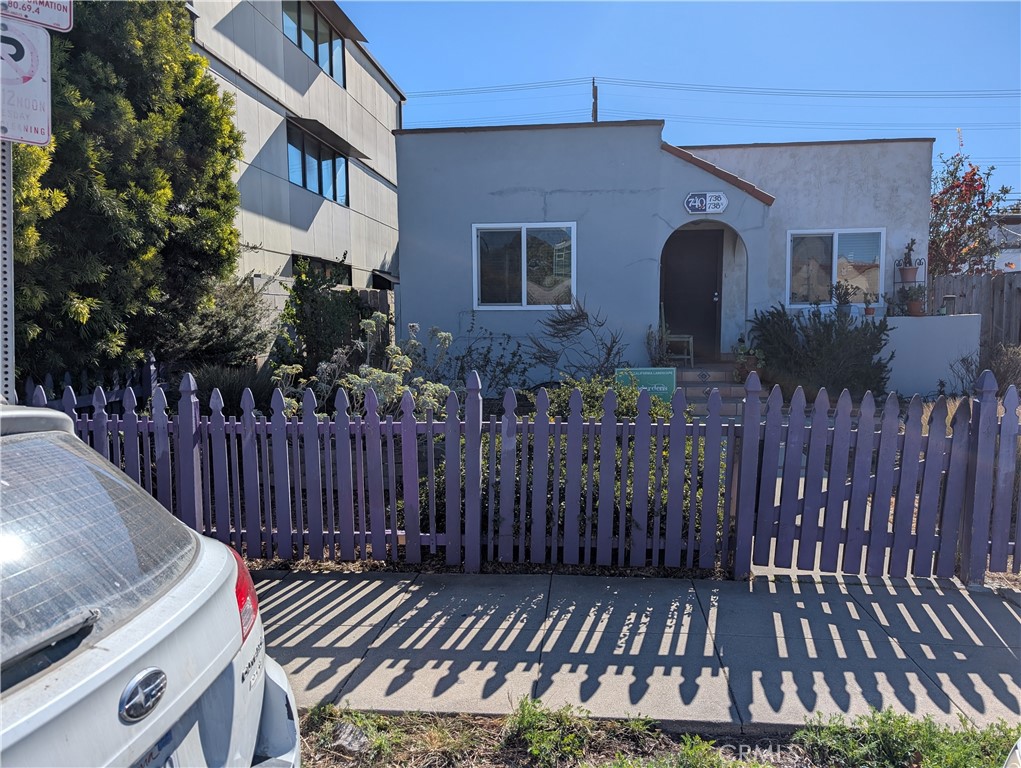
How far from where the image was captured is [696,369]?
36.0 ft

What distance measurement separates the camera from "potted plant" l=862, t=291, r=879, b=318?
11.0m

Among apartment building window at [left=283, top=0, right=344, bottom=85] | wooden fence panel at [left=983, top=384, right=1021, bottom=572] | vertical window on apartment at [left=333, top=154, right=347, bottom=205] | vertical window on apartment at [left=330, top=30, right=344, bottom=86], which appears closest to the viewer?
wooden fence panel at [left=983, top=384, right=1021, bottom=572]

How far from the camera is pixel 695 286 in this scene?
13273 mm

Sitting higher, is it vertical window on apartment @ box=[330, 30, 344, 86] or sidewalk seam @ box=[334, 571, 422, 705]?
vertical window on apartment @ box=[330, 30, 344, 86]

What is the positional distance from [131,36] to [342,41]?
40.8ft

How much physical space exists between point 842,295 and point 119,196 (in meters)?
10.1

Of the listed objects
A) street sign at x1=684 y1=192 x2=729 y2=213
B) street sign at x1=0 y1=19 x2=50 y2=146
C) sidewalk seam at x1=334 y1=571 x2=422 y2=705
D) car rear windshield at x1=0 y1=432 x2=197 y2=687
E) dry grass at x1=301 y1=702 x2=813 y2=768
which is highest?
street sign at x1=684 y1=192 x2=729 y2=213

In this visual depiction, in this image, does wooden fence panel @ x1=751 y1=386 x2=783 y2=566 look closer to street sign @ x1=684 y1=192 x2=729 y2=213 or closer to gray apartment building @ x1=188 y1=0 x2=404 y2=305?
street sign @ x1=684 y1=192 x2=729 y2=213

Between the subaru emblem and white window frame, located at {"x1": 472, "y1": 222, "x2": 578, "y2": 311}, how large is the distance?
32.1ft

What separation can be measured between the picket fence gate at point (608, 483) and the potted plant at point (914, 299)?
7.17m

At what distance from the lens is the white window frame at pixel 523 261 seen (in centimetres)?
1102

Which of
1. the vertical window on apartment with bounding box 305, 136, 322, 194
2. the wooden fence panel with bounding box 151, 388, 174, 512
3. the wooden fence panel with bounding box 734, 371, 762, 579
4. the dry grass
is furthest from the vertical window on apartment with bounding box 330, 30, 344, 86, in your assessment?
the dry grass

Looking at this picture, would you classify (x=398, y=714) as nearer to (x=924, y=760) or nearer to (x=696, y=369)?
(x=924, y=760)

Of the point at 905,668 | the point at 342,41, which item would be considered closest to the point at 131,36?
the point at 905,668
